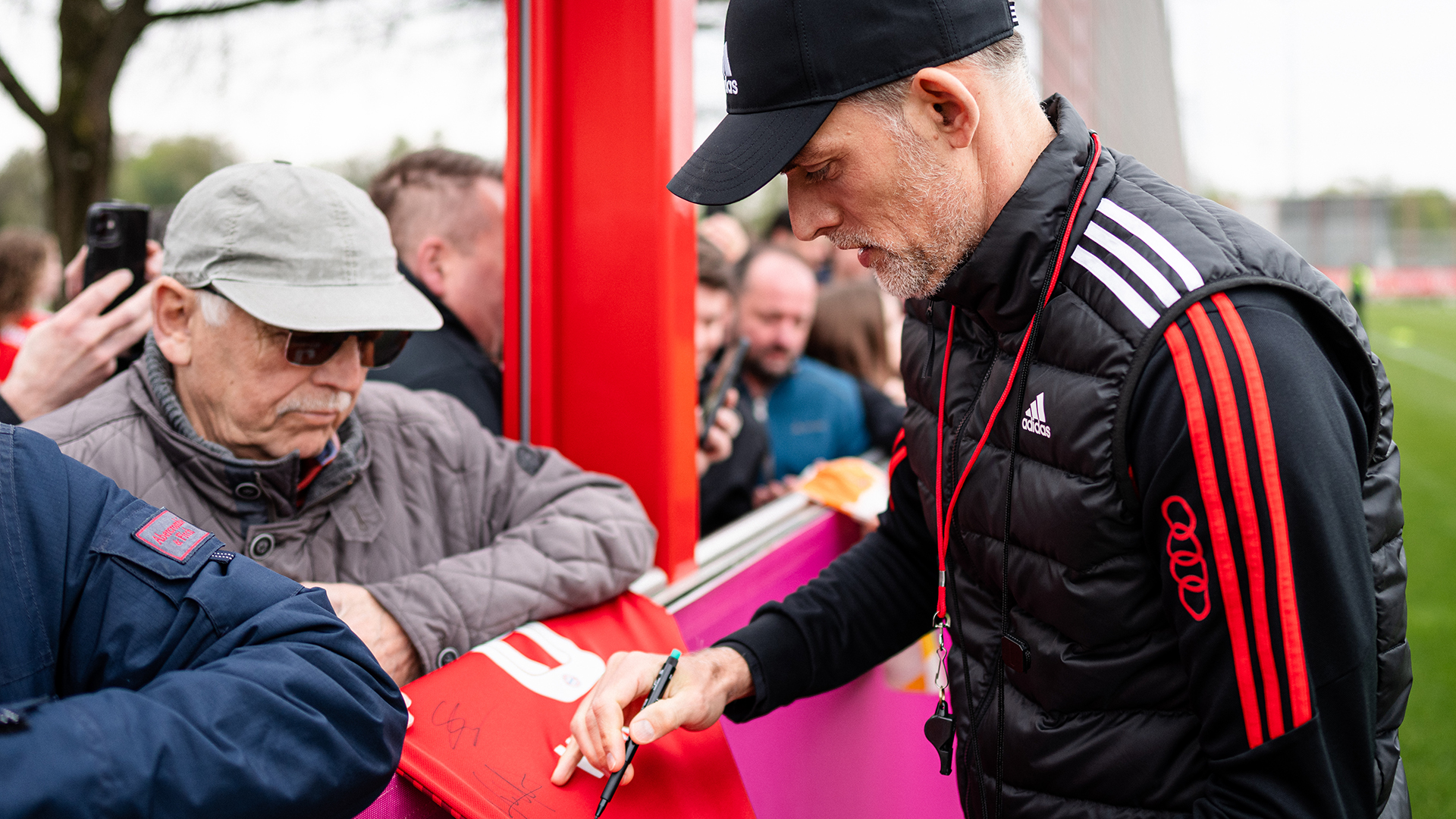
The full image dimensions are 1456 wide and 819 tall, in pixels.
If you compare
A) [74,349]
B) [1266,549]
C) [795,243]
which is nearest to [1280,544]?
[1266,549]

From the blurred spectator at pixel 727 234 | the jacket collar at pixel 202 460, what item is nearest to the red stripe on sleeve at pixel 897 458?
the jacket collar at pixel 202 460

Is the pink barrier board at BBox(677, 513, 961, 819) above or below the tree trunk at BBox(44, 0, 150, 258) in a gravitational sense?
below

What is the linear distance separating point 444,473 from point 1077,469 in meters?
1.23

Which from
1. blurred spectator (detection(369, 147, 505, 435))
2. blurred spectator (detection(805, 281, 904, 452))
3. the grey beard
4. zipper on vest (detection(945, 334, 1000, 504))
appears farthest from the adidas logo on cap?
blurred spectator (detection(805, 281, 904, 452))

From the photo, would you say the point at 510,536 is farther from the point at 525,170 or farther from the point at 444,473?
the point at 525,170

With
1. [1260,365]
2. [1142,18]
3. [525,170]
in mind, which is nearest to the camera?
[1260,365]

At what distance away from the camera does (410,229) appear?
2.42m

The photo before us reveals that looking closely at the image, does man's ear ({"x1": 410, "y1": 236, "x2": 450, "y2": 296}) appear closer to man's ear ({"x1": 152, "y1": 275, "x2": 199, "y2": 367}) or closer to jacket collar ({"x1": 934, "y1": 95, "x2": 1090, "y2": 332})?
man's ear ({"x1": 152, "y1": 275, "x2": 199, "y2": 367})

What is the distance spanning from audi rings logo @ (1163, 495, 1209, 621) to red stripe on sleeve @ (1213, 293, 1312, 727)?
0.24 ft

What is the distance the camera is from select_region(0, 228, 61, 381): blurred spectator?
2568mm

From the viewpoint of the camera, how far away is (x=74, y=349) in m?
1.86

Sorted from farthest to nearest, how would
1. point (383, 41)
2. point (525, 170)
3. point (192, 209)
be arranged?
point (525, 170)
point (383, 41)
point (192, 209)

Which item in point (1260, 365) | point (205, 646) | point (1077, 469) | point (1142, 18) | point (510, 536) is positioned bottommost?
point (510, 536)

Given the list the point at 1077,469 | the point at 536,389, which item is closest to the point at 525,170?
the point at 536,389
